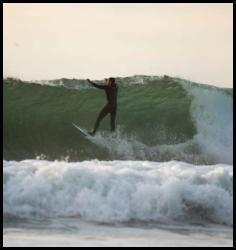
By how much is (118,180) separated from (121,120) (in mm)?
Answer: 6506

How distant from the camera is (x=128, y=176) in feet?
40.1

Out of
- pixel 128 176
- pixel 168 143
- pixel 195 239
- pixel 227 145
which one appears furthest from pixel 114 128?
pixel 195 239

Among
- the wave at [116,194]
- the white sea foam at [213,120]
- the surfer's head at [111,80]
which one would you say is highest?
the surfer's head at [111,80]

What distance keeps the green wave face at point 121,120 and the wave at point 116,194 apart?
4.56 metres

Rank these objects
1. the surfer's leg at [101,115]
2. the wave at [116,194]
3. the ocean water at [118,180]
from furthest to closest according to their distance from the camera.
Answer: the surfer's leg at [101,115]
the wave at [116,194]
the ocean water at [118,180]

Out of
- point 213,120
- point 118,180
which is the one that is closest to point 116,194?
point 118,180

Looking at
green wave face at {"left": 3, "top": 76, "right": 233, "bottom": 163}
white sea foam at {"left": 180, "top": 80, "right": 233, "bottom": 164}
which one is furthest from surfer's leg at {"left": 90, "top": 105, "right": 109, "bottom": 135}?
white sea foam at {"left": 180, "top": 80, "right": 233, "bottom": 164}

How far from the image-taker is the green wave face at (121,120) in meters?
17.3

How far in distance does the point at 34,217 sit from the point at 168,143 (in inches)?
269

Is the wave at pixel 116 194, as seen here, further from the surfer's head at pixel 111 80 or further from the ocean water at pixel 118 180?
the surfer's head at pixel 111 80

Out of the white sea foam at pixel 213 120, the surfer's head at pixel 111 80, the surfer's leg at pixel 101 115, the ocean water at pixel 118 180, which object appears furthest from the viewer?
the white sea foam at pixel 213 120

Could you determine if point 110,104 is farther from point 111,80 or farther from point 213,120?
point 213,120

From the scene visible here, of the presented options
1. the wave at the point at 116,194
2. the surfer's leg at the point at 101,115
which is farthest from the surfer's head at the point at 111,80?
the wave at the point at 116,194

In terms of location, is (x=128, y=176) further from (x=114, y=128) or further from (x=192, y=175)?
(x=114, y=128)
